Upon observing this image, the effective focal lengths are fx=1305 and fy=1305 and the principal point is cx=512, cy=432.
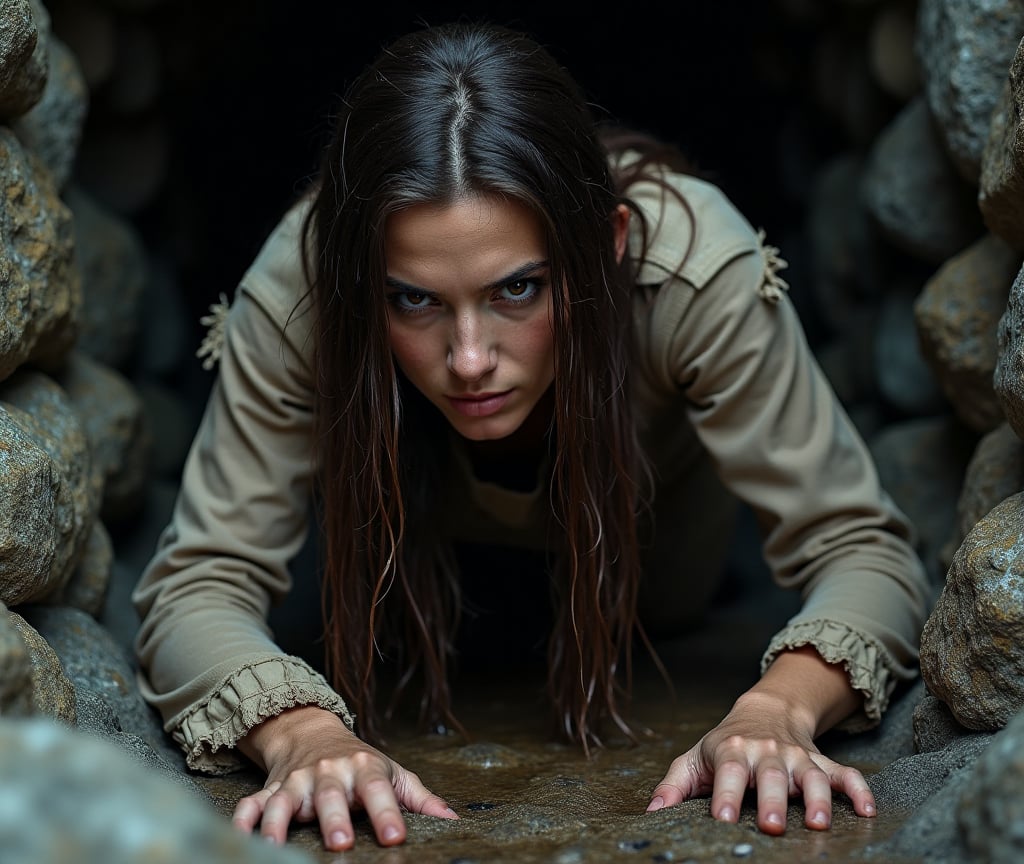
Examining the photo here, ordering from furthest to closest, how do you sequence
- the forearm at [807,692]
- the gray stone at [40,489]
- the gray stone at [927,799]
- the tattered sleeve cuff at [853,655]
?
the tattered sleeve cuff at [853,655] < the forearm at [807,692] < the gray stone at [40,489] < the gray stone at [927,799]

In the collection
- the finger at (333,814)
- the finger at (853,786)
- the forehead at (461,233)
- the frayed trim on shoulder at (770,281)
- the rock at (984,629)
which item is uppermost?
the forehead at (461,233)

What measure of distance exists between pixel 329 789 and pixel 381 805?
2.4 inches

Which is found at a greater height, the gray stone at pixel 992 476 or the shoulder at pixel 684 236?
the shoulder at pixel 684 236

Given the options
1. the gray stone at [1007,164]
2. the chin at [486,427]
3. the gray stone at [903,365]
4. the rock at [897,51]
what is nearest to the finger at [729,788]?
the chin at [486,427]

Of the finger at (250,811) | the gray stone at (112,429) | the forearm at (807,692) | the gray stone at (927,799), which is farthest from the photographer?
the gray stone at (112,429)

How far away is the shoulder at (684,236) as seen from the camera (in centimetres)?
181

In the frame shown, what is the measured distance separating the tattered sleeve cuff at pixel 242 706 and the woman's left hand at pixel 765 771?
1.39ft

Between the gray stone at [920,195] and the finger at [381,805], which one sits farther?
the gray stone at [920,195]

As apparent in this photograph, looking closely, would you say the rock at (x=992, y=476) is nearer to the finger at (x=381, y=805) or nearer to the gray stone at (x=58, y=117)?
the finger at (x=381, y=805)

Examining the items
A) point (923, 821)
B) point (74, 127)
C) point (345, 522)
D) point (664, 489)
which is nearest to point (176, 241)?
point (74, 127)

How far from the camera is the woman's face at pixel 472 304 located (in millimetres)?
1512

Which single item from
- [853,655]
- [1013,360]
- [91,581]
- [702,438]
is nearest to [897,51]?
[702,438]

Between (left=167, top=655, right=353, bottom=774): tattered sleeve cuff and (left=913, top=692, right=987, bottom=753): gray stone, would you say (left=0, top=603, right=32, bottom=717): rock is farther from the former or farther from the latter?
(left=913, top=692, right=987, bottom=753): gray stone

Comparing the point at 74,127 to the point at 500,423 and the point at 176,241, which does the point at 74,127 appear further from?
the point at 176,241
